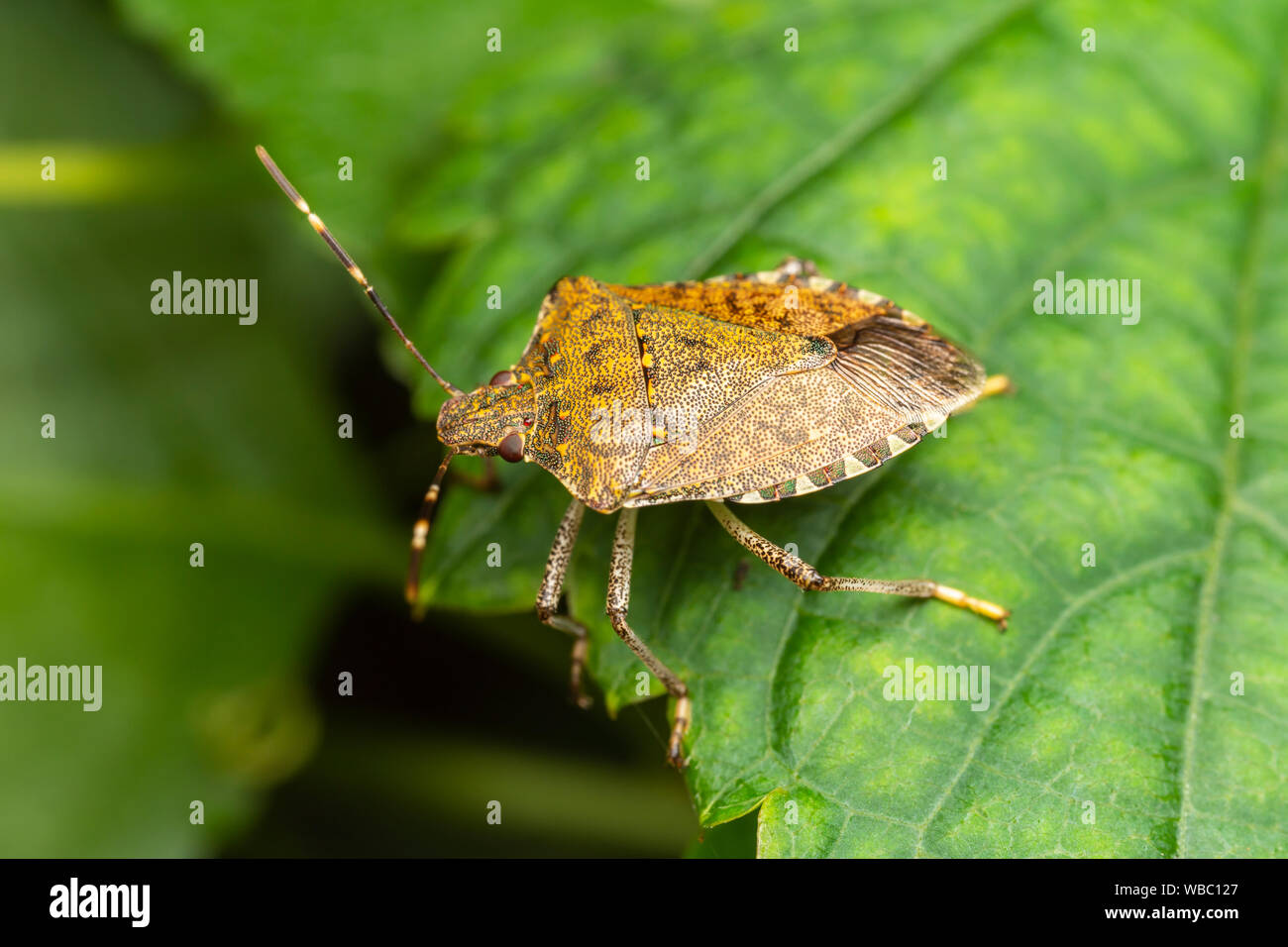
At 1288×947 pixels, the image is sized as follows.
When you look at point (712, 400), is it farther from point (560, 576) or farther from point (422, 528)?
point (422, 528)

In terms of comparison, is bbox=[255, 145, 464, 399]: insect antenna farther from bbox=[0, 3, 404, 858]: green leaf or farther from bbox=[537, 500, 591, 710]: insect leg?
bbox=[0, 3, 404, 858]: green leaf

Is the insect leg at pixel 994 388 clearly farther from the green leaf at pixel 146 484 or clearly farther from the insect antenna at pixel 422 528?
the green leaf at pixel 146 484

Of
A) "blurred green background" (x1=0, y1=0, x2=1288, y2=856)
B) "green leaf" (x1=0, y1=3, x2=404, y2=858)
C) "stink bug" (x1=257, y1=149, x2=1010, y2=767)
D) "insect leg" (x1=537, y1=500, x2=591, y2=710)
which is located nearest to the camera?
"blurred green background" (x1=0, y1=0, x2=1288, y2=856)

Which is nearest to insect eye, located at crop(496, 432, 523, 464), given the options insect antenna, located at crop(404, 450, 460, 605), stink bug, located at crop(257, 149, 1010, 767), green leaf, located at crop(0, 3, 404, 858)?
stink bug, located at crop(257, 149, 1010, 767)

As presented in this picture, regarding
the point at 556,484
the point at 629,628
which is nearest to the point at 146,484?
the point at 556,484

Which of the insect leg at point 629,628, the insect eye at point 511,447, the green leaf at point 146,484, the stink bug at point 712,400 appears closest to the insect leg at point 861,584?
the stink bug at point 712,400

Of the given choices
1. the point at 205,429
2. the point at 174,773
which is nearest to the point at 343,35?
the point at 205,429
